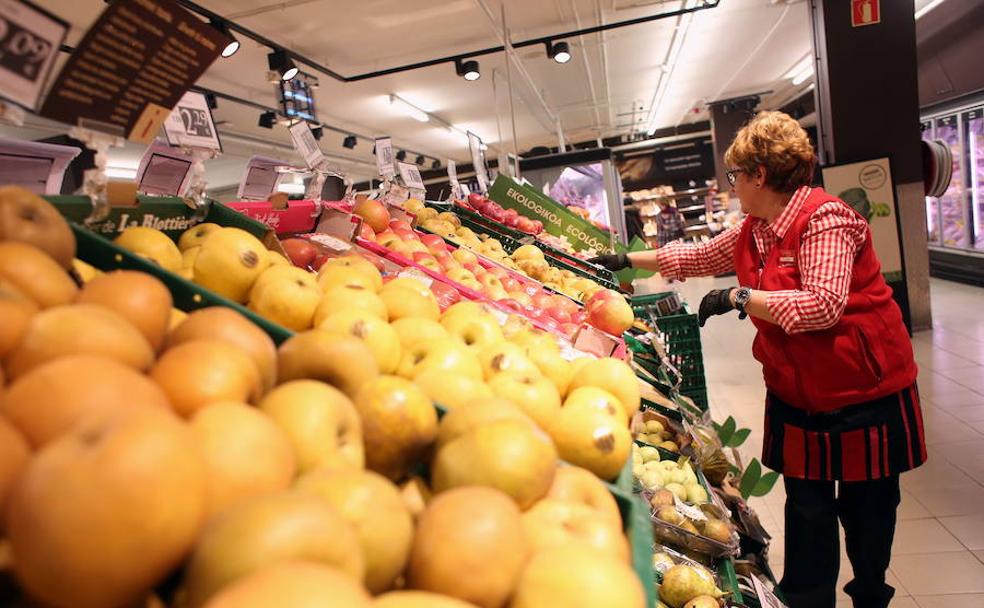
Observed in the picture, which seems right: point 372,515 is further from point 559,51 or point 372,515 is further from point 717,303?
point 559,51

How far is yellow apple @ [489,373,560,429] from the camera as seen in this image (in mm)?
1128

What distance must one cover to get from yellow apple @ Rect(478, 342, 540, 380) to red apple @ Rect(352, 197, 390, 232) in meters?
1.60

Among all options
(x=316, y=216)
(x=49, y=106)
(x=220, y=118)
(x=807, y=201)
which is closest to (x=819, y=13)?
(x=807, y=201)

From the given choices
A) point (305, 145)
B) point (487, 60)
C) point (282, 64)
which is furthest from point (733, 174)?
point (487, 60)

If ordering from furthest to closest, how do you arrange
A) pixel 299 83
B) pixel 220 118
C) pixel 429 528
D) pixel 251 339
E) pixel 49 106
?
1. pixel 220 118
2. pixel 299 83
3. pixel 49 106
4. pixel 251 339
5. pixel 429 528

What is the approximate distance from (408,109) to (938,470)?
1061 cm

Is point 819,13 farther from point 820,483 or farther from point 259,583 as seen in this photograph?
point 259,583

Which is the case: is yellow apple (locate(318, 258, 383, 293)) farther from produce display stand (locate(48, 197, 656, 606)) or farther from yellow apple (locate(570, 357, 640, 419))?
yellow apple (locate(570, 357, 640, 419))

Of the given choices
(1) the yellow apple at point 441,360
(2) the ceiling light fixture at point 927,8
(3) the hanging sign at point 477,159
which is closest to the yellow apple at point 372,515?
(1) the yellow apple at point 441,360

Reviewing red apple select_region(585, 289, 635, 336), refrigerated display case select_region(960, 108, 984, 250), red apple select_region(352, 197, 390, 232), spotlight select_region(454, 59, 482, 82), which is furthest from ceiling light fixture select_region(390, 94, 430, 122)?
red apple select_region(585, 289, 635, 336)

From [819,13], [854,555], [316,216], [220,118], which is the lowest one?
[854,555]

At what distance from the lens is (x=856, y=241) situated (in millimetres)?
2148

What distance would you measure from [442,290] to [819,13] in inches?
256

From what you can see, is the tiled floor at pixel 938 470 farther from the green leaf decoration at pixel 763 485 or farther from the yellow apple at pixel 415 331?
the yellow apple at pixel 415 331
